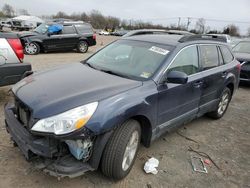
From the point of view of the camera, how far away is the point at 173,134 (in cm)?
427

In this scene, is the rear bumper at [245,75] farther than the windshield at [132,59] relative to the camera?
Yes

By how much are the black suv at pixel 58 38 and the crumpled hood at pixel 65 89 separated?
954 cm

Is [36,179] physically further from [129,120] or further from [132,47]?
[132,47]

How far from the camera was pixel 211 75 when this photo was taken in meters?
4.21

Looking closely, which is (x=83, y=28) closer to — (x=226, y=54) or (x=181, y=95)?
(x=226, y=54)

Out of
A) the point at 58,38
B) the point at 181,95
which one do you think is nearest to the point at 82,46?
the point at 58,38

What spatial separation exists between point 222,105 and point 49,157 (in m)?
3.92

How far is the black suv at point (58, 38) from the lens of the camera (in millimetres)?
12055

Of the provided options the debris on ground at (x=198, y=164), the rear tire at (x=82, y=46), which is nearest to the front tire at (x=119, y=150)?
the debris on ground at (x=198, y=164)

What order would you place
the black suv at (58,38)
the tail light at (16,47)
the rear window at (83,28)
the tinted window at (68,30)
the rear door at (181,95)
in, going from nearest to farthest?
the rear door at (181,95) < the tail light at (16,47) < the black suv at (58,38) < the tinted window at (68,30) < the rear window at (83,28)

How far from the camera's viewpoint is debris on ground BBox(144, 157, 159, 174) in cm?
312

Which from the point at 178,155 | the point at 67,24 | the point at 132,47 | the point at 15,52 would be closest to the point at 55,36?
the point at 67,24

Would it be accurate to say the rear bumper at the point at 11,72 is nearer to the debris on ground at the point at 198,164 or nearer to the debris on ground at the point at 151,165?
the debris on ground at the point at 151,165

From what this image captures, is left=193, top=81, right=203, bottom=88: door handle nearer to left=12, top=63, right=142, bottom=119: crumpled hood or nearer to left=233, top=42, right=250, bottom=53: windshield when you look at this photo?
left=12, top=63, right=142, bottom=119: crumpled hood
